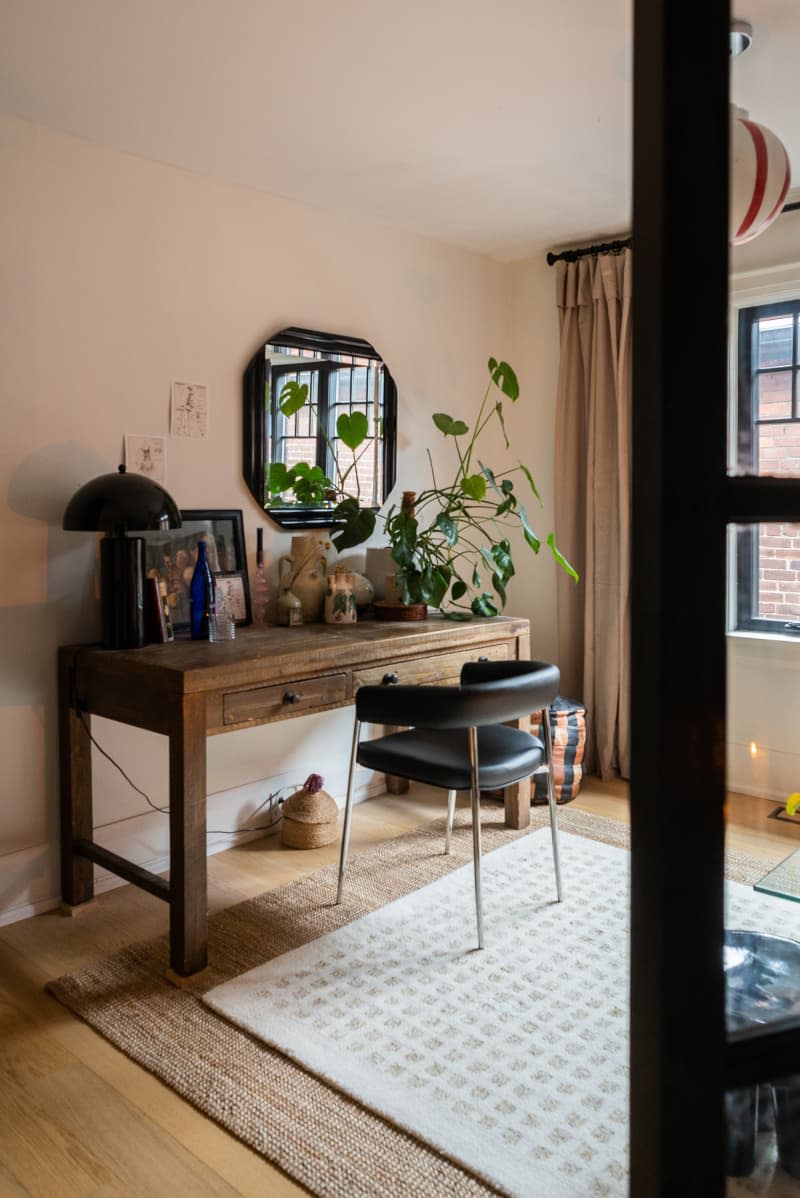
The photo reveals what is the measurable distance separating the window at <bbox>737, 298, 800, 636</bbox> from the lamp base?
89.3 inches

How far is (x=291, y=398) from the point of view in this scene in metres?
3.25

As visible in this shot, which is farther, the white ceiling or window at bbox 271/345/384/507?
window at bbox 271/345/384/507

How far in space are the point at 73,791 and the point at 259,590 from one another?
0.95 m

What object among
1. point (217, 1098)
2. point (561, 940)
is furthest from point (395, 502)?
point (217, 1098)

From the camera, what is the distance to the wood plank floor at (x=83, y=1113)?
161 cm

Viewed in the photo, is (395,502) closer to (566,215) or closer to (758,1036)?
(566,215)

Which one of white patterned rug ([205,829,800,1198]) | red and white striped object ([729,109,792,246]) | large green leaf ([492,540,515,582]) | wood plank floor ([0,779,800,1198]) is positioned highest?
red and white striped object ([729,109,792,246])

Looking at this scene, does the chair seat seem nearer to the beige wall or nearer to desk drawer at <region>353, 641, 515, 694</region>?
desk drawer at <region>353, 641, 515, 694</region>

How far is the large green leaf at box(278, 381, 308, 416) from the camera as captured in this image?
10.6 feet

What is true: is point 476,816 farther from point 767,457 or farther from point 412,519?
point 767,457

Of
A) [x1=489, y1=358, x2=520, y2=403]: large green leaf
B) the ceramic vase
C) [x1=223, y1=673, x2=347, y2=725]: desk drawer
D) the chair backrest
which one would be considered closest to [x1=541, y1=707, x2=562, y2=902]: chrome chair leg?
the chair backrest

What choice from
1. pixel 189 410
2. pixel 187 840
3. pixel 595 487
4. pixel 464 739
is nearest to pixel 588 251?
pixel 595 487

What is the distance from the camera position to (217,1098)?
1829mm

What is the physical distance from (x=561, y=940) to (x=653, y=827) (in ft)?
7.23
